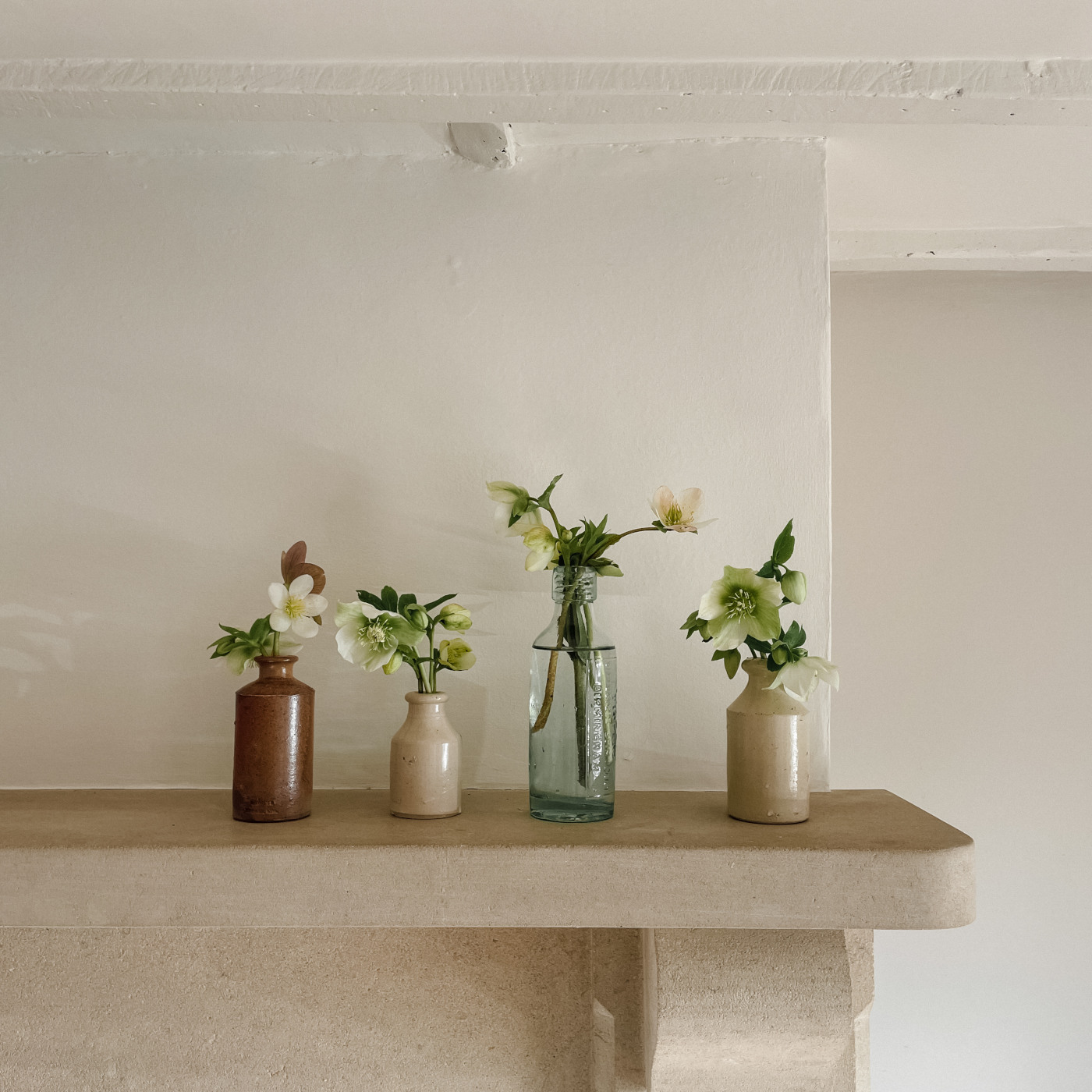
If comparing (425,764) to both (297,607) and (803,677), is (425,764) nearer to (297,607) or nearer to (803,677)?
(297,607)

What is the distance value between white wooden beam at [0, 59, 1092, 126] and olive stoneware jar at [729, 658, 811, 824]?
577 mm

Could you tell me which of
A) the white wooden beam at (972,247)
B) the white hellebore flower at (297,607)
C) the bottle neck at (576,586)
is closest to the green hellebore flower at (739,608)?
the bottle neck at (576,586)

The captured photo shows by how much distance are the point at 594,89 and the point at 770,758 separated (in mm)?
692

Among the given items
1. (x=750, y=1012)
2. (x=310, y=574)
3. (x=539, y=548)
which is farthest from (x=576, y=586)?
(x=750, y=1012)

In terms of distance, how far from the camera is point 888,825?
91cm

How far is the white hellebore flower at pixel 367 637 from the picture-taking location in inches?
36.2

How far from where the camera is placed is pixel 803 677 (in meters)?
0.90

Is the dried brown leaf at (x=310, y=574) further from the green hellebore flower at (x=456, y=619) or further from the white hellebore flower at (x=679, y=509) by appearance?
the white hellebore flower at (x=679, y=509)

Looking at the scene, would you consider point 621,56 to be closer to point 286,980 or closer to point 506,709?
point 506,709

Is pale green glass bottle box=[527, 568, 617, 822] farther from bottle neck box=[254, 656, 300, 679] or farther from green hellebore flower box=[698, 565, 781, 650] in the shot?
bottle neck box=[254, 656, 300, 679]

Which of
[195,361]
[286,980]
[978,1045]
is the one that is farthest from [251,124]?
[978,1045]

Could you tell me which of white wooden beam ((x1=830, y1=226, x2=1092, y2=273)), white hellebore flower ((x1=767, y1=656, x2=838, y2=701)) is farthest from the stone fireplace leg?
white wooden beam ((x1=830, y1=226, x2=1092, y2=273))

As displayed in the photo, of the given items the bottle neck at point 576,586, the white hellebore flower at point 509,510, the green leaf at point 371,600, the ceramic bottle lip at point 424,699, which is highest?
the white hellebore flower at point 509,510

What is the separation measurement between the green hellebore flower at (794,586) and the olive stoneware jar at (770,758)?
0.25 feet
